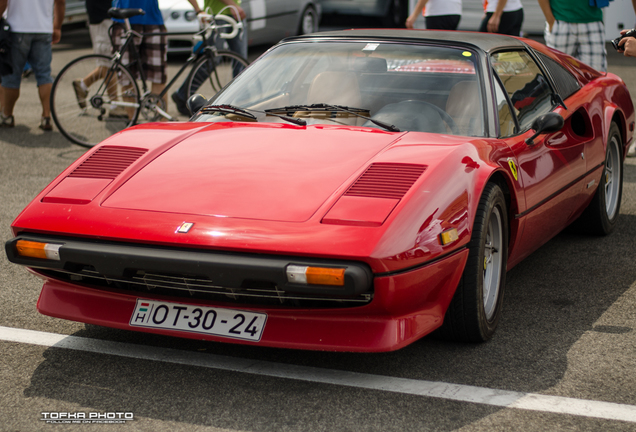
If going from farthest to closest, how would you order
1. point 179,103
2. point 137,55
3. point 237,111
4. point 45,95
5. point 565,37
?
1. point 179,103
2. point 45,95
3. point 137,55
4. point 565,37
5. point 237,111

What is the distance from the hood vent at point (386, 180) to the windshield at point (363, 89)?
534mm

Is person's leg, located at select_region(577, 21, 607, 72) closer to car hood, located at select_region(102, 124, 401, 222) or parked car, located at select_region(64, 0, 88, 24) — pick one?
car hood, located at select_region(102, 124, 401, 222)

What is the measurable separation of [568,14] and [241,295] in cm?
516

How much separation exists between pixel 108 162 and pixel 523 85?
210 cm

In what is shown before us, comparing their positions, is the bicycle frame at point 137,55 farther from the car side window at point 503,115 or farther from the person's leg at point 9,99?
the car side window at point 503,115

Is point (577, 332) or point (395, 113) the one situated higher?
point (395, 113)

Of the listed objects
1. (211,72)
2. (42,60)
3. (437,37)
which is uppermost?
(437,37)

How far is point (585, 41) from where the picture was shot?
6906 millimetres

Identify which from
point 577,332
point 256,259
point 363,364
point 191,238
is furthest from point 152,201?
point 577,332

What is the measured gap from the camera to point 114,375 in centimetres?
293

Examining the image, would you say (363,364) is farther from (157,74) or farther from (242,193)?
(157,74)

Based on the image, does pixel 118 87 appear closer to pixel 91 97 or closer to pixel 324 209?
pixel 91 97

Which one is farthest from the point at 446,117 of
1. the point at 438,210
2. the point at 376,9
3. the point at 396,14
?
the point at 396,14

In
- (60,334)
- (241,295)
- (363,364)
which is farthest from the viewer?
(60,334)
